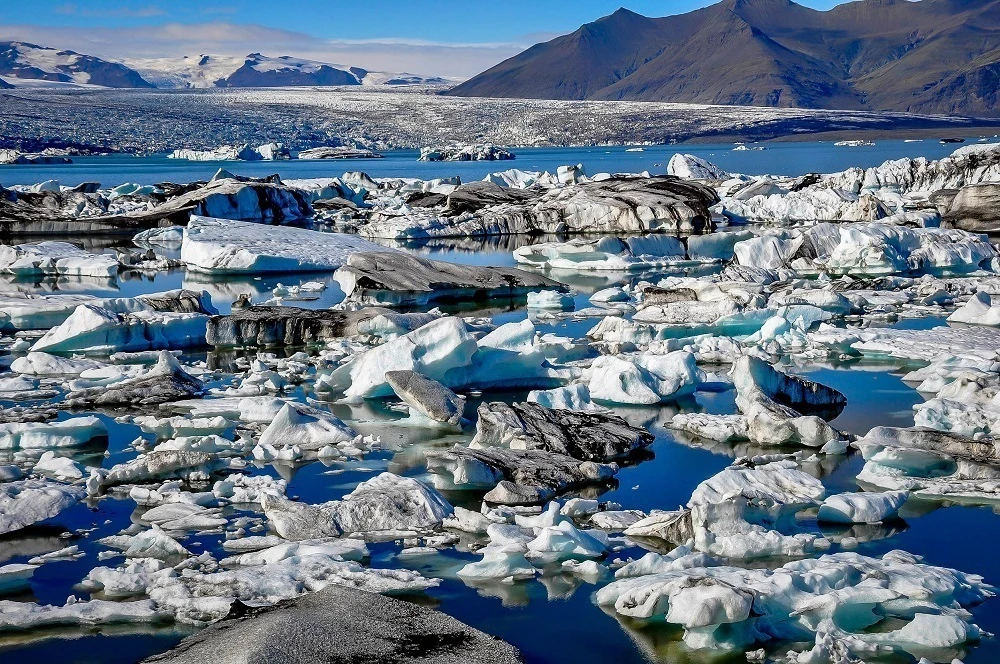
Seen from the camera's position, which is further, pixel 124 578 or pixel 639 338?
pixel 639 338

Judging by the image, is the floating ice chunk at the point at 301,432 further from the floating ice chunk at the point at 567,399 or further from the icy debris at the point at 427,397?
the floating ice chunk at the point at 567,399

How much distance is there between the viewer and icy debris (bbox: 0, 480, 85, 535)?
4219 millimetres

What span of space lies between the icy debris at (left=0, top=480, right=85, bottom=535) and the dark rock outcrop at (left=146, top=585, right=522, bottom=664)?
1.41 metres

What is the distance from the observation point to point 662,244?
14484 millimetres

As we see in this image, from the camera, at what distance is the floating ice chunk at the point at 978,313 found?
29.1 ft

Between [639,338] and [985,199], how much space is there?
39.8 ft

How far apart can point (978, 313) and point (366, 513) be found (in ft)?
21.9

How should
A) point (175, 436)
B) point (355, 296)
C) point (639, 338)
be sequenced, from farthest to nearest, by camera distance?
point (355, 296) → point (639, 338) → point (175, 436)

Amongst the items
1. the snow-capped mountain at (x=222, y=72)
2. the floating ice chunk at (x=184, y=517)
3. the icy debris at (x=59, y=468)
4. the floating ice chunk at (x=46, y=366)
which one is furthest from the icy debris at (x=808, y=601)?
the snow-capped mountain at (x=222, y=72)

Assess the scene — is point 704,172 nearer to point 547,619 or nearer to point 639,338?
point 639,338

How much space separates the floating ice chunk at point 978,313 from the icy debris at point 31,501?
732 cm

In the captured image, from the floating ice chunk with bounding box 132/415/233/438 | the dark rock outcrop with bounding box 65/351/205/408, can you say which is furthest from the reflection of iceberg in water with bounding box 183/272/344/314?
the floating ice chunk with bounding box 132/415/233/438

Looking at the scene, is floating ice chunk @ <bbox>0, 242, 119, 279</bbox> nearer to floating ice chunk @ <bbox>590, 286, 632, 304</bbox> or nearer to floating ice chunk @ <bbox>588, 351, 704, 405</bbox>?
floating ice chunk @ <bbox>590, 286, 632, 304</bbox>

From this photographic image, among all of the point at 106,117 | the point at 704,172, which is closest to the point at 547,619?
the point at 704,172
